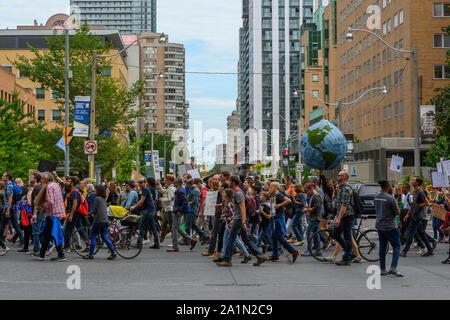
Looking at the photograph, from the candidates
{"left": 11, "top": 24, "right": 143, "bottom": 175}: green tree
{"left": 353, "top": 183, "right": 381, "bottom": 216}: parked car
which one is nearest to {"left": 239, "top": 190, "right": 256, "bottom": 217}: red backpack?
{"left": 353, "top": 183, "right": 381, "bottom": 216}: parked car

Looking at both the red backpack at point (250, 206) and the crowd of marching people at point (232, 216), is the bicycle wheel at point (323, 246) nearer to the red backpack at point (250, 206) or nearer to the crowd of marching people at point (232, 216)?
the crowd of marching people at point (232, 216)

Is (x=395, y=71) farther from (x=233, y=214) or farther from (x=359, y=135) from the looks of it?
(x=233, y=214)

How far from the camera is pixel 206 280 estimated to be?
39.0 feet

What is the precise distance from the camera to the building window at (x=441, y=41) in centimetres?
6650

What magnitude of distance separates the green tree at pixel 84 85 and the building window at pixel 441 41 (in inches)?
1396

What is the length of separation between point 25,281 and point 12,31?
8349 cm

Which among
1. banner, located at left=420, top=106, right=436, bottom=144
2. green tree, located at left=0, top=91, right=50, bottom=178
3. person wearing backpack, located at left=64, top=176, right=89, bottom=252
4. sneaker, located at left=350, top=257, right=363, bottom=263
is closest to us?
sneaker, located at left=350, top=257, right=363, bottom=263

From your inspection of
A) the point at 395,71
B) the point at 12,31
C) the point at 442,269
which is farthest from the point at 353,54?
the point at 442,269

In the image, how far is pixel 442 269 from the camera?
538 inches

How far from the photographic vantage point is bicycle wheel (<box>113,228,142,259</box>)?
15.6m

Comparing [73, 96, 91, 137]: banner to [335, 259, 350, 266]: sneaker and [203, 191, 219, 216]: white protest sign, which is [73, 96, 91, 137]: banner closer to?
[203, 191, 219, 216]: white protest sign

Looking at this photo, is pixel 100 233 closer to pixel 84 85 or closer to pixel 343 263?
pixel 343 263

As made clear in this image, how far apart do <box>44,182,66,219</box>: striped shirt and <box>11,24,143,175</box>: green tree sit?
25105mm

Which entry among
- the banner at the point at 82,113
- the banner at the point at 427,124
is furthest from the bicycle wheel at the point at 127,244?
the banner at the point at 427,124
